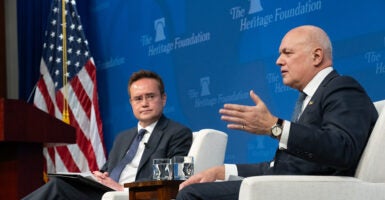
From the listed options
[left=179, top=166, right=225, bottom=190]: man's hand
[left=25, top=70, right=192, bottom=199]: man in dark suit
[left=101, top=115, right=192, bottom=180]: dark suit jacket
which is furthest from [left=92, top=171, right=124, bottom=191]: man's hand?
[left=179, top=166, right=225, bottom=190]: man's hand

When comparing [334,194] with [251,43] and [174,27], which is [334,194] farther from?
[174,27]

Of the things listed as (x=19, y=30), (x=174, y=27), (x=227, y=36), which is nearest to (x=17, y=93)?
(x=19, y=30)

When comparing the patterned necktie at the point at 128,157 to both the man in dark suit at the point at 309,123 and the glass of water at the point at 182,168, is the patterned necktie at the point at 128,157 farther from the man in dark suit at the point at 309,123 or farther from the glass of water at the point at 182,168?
the man in dark suit at the point at 309,123

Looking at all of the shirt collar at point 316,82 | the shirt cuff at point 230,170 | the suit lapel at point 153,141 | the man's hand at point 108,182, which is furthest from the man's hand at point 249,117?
the suit lapel at point 153,141

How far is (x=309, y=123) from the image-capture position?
2.72 metres

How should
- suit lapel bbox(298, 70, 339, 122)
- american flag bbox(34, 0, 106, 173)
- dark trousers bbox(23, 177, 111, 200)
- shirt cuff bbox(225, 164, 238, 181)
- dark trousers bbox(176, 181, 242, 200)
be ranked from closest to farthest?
dark trousers bbox(176, 181, 242, 200)
suit lapel bbox(298, 70, 339, 122)
shirt cuff bbox(225, 164, 238, 181)
dark trousers bbox(23, 177, 111, 200)
american flag bbox(34, 0, 106, 173)

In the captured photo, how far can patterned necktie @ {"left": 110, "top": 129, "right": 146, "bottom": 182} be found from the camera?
4.00 meters

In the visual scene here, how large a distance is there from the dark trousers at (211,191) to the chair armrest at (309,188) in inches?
9.8

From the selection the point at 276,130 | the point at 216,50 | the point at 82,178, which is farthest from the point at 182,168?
the point at 216,50

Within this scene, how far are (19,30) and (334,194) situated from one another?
527 centimetres

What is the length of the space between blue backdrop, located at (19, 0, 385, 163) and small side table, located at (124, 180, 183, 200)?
1847 millimetres

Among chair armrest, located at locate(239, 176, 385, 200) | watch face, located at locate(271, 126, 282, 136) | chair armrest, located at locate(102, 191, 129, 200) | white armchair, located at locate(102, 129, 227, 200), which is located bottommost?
chair armrest, located at locate(102, 191, 129, 200)

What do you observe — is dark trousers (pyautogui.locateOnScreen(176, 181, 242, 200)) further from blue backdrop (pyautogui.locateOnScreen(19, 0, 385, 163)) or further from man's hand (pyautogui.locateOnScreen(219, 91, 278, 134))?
blue backdrop (pyautogui.locateOnScreen(19, 0, 385, 163))

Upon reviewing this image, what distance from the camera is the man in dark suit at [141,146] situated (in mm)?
3660
